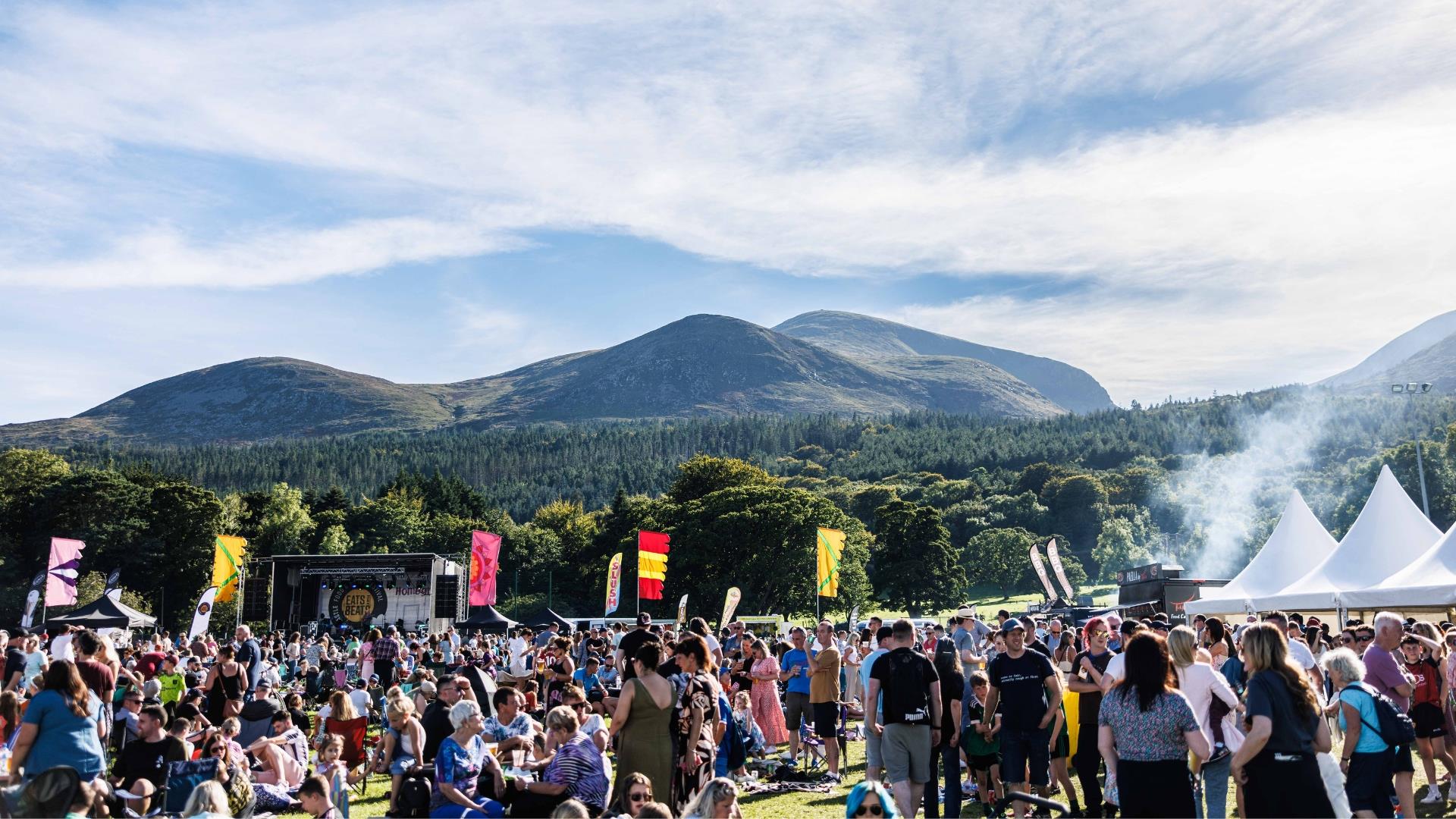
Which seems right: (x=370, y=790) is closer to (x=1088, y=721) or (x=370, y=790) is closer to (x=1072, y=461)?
(x=1088, y=721)

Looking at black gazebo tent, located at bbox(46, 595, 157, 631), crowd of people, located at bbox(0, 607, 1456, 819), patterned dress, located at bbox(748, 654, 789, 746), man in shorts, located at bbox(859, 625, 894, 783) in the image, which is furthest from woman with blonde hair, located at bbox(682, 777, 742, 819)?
black gazebo tent, located at bbox(46, 595, 157, 631)

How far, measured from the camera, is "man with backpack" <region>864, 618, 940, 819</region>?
7766mm

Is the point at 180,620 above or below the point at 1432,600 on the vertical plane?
below

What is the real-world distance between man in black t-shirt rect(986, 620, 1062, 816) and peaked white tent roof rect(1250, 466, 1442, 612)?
1436cm

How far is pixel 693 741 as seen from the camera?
24.0 ft

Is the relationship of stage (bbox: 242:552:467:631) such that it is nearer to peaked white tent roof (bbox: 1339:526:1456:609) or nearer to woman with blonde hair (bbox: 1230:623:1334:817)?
peaked white tent roof (bbox: 1339:526:1456:609)

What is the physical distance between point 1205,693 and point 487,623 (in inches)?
1307

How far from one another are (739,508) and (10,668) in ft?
161

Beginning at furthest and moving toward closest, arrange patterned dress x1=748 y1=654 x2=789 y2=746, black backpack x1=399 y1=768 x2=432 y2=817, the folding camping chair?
patterned dress x1=748 y1=654 x2=789 y2=746 < the folding camping chair < black backpack x1=399 y1=768 x2=432 y2=817

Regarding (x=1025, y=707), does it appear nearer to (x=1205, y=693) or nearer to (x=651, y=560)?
(x=1205, y=693)

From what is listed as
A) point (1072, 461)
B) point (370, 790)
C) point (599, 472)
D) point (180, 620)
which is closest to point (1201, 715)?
point (370, 790)

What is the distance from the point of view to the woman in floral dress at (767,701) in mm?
12961

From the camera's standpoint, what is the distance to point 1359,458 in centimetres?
12000

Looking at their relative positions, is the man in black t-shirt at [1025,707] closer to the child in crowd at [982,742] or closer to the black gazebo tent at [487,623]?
the child in crowd at [982,742]
